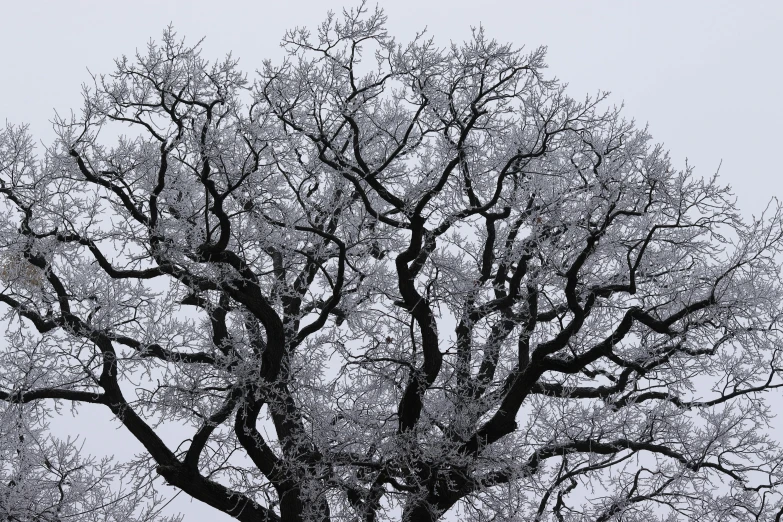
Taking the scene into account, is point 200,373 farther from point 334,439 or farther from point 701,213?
point 701,213

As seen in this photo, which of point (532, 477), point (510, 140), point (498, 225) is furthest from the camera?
point (498, 225)

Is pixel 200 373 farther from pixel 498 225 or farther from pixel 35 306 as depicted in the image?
pixel 498 225

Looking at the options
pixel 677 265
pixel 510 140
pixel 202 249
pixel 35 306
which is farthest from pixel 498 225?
pixel 35 306

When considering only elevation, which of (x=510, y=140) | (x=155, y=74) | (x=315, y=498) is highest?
(x=510, y=140)

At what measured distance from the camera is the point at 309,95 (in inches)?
326

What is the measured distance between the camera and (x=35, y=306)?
9.12 m

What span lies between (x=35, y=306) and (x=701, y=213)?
6.95 m

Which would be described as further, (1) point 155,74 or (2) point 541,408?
(2) point 541,408

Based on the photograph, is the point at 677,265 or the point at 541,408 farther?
the point at 677,265

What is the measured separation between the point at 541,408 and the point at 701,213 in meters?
2.51

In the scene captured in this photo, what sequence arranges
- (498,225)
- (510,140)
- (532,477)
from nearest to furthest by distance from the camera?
(532,477), (510,140), (498,225)

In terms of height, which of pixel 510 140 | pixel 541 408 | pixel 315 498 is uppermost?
pixel 510 140

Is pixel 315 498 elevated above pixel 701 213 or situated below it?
below

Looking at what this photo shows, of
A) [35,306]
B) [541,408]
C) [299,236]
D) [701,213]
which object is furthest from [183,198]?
[701,213]
